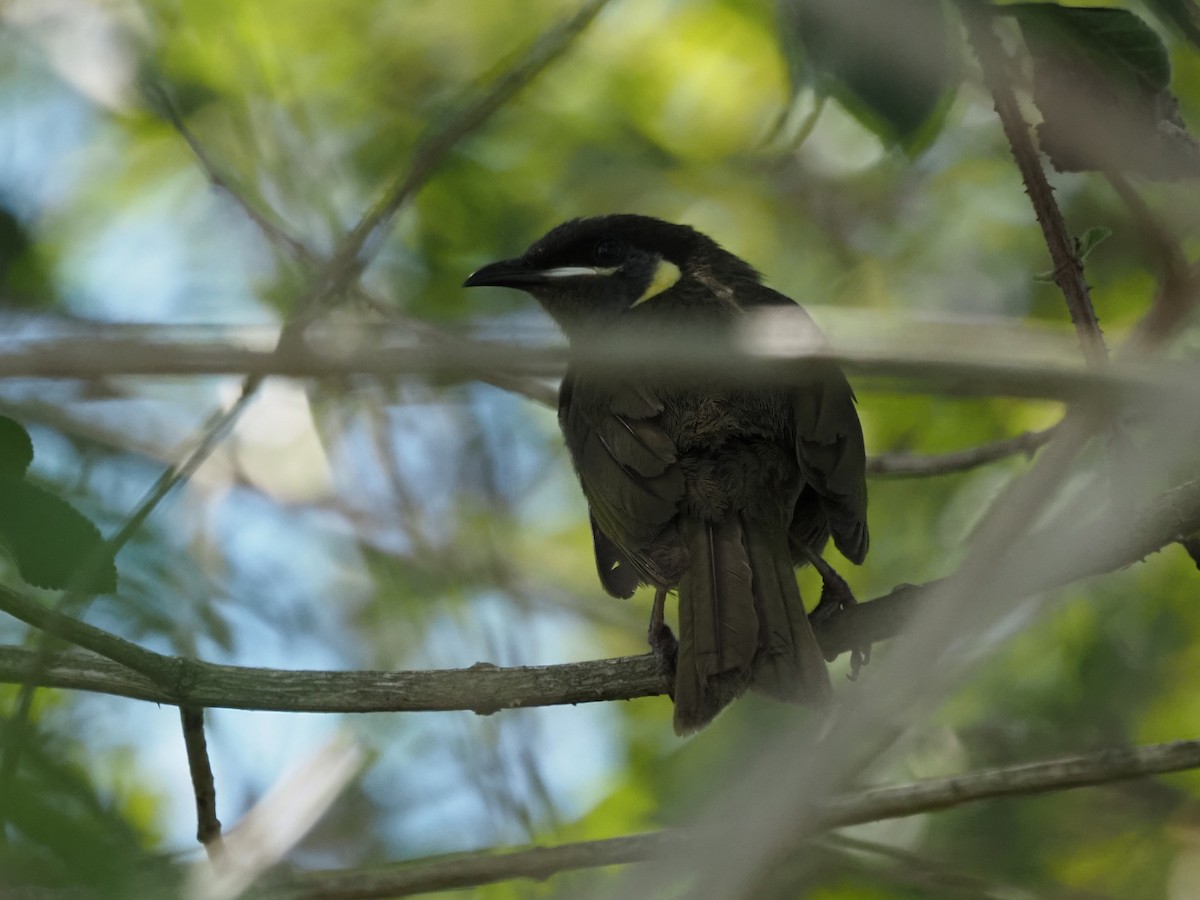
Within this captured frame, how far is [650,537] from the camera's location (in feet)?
14.1

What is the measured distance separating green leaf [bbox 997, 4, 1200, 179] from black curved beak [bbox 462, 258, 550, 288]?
3.08m

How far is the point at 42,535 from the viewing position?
7.85 feet

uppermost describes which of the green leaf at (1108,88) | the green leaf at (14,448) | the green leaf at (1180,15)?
the green leaf at (1180,15)

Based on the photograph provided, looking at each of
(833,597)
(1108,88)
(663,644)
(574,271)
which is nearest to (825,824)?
(663,644)

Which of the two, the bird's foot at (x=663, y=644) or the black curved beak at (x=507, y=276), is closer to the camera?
the bird's foot at (x=663, y=644)

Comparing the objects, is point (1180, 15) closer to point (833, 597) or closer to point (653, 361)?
point (653, 361)

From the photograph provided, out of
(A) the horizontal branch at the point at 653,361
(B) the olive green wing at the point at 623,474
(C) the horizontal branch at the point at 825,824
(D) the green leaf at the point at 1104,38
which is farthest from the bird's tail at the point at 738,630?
(A) the horizontal branch at the point at 653,361

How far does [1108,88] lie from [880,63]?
80 centimetres

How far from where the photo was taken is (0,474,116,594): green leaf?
2379 mm

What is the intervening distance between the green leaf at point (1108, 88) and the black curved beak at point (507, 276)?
3.08 metres

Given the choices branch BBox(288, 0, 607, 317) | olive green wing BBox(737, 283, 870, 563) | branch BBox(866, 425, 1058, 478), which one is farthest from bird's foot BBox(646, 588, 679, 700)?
→ branch BBox(288, 0, 607, 317)

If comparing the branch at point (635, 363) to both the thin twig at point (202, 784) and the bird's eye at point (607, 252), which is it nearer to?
the thin twig at point (202, 784)

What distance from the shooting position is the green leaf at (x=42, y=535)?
2379mm

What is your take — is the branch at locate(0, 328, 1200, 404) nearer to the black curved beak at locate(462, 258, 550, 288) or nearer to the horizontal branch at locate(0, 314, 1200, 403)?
the horizontal branch at locate(0, 314, 1200, 403)
